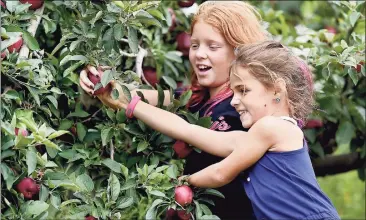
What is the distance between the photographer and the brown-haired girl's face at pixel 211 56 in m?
2.93

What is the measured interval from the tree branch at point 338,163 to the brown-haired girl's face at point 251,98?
5.08 ft

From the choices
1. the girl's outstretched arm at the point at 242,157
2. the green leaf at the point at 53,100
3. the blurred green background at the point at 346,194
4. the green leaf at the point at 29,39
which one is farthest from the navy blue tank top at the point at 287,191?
the blurred green background at the point at 346,194

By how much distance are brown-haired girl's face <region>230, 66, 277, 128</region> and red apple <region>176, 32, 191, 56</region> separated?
1125 mm

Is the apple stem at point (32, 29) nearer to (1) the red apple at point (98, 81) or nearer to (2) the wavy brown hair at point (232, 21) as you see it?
(1) the red apple at point (98, 81)

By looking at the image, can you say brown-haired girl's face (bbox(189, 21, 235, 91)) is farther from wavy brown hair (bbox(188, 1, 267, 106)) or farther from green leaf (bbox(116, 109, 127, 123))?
green leaf (bbox(116, 109, 127, 123))

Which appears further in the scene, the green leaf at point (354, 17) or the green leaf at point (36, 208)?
the green leaf at point (354, 17)

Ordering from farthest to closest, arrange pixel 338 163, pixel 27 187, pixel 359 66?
1. pixel 338 163
2. pixel 359 66
3. pixel 27 187

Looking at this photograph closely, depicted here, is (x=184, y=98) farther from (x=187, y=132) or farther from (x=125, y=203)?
(x=125, y=203)

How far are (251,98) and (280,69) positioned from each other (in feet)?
0.43

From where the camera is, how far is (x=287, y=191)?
2.57 m

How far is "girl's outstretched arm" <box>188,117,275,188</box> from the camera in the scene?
2.58m

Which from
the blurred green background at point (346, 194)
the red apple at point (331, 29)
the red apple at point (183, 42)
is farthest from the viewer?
the blurred green background at point (346, 194)

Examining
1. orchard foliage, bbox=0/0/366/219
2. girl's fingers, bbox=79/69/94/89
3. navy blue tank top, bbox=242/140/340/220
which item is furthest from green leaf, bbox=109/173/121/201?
navy blue tank top, bbox=242/140/340/220

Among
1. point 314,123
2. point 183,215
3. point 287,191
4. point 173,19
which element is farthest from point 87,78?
point 314,123
